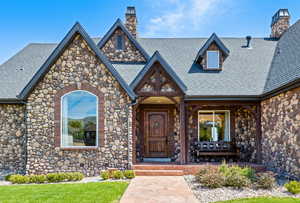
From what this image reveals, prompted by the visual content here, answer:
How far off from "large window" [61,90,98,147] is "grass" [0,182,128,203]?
226 centimetres

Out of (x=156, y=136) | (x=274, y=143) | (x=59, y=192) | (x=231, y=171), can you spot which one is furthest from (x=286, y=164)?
(x=59, y=192)

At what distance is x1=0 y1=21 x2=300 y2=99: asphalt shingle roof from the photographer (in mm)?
10219

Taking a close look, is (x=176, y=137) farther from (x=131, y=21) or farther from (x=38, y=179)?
(x=131, y=21)

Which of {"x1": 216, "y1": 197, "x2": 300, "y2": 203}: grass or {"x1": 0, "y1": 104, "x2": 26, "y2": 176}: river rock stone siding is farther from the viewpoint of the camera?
{"x1": 0, "y1": 104, "x2": 26, "y2": 176}: river rock stone siding

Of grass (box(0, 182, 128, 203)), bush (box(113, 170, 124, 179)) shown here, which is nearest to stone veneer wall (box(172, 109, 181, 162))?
bush (box(113, 170, 124, 179))

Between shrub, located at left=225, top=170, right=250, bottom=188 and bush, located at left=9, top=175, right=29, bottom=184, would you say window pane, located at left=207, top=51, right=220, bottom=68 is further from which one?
bush, located at left=9, top=175, right=29, bottom=184

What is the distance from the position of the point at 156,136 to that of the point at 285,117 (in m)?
5.76

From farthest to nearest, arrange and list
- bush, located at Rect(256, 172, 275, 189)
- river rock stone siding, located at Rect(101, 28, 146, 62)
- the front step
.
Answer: river rock stone siding, located at Rect(101, 28, 146, 62), the front step, bush, located at Rect(256, 172, 275, 189)

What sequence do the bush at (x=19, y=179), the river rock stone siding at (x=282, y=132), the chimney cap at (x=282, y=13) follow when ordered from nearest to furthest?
the river rock stone siding at (x=282, y=132)
the bush at (x=19, y=179)
the chimney cap at (x=282, y=13)

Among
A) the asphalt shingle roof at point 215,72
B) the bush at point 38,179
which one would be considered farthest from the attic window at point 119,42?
the bush at point 38,179

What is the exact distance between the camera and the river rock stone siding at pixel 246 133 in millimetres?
10812

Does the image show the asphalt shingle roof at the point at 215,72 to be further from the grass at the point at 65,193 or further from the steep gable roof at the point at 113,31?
the grass at the point at 65,193

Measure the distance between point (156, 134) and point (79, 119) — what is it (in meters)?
4.06

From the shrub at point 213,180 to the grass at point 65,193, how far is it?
7.99ft
